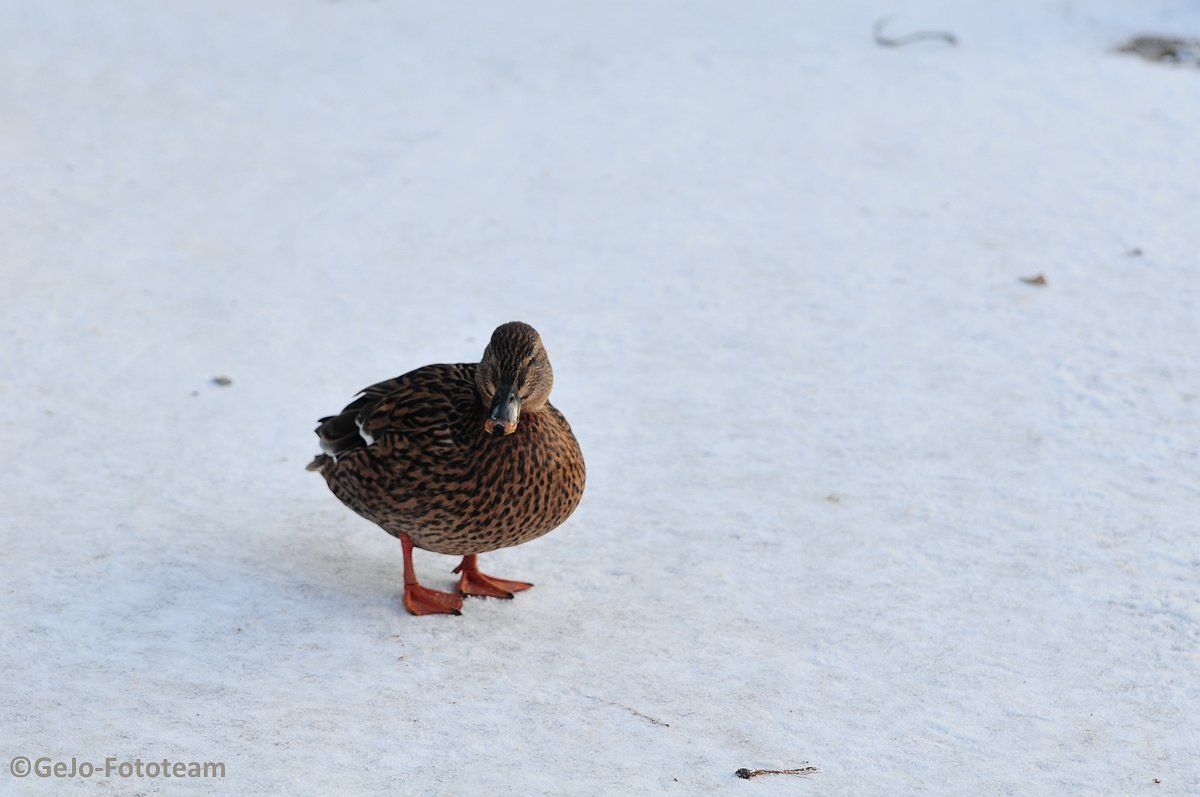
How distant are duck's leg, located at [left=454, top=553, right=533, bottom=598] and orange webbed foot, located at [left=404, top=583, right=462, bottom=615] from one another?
98 mm

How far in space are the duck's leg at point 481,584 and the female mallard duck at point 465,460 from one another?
0.37ft

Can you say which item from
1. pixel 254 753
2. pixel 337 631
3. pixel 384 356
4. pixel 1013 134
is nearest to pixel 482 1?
pixel 1013 134

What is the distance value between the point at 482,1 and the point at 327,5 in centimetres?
108

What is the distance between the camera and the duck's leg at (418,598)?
13.0 feet

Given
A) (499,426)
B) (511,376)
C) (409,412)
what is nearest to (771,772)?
(499,426)

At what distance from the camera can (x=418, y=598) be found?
13.1 feet

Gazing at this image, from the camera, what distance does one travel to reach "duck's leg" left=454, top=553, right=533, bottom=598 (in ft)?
13.5

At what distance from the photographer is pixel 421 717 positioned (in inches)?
134

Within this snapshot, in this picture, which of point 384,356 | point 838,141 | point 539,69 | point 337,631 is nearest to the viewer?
point 337,631

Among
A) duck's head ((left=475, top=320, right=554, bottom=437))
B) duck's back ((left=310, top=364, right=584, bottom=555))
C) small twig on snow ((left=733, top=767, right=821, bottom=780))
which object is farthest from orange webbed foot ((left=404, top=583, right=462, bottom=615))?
small twig on snow ((left=733, top=767, right=821, bottom=780))

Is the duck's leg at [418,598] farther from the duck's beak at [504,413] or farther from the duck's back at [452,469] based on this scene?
the duck's beak at [504,413]

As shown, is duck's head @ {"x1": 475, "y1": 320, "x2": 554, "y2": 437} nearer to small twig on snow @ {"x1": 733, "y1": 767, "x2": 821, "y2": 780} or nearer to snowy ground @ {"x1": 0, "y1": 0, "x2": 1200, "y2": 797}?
snowy ground @ {"x1": 0, "y1": 0, "x2": 1200, "y2": 797}

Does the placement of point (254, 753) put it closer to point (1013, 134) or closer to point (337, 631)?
point (337, 631)

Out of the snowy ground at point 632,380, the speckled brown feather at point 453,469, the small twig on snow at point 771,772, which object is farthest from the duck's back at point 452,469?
the small twig on snow at point 771,772
